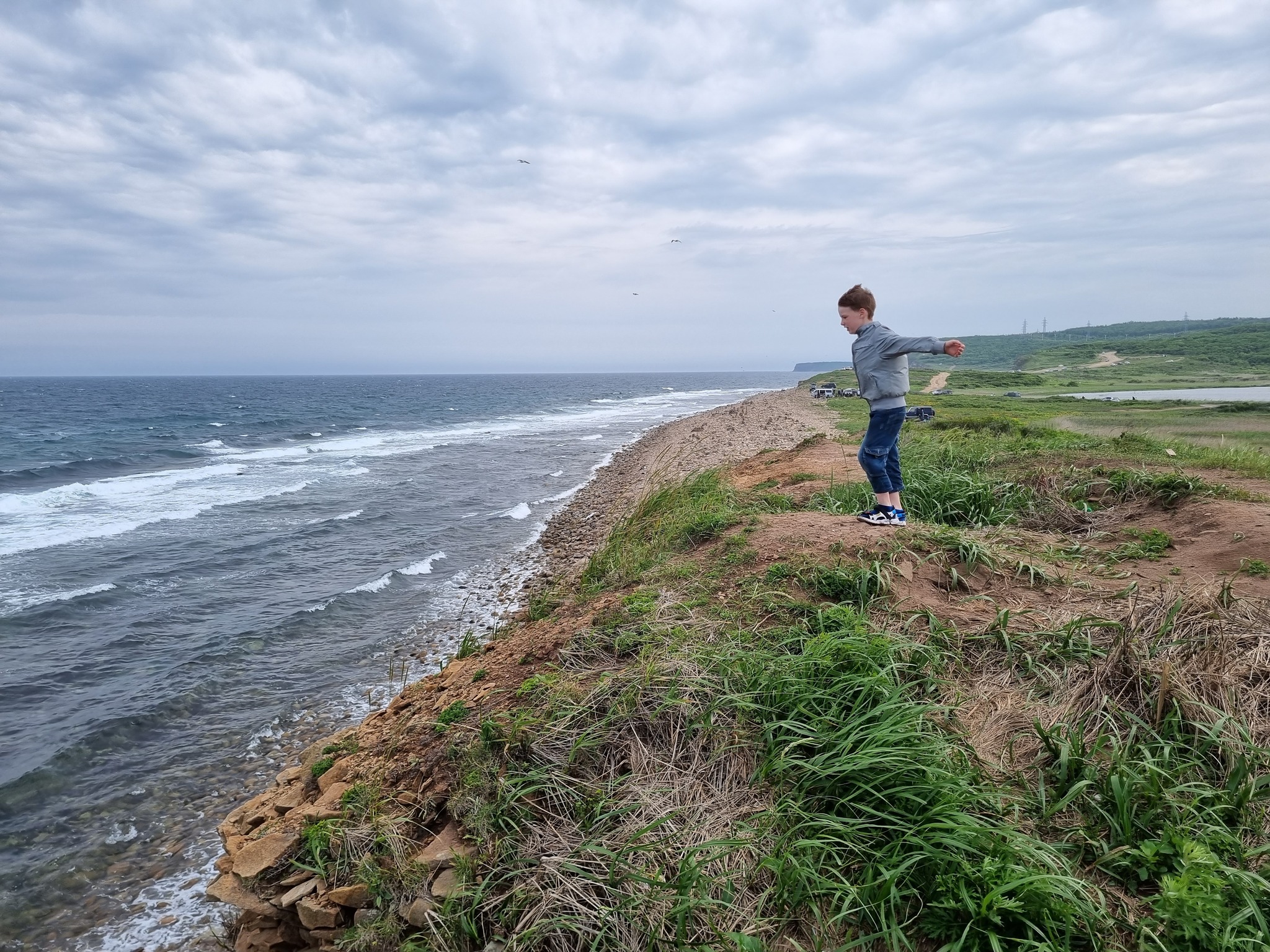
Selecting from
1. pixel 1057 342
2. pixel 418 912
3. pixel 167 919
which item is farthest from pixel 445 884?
pixel 1057 342

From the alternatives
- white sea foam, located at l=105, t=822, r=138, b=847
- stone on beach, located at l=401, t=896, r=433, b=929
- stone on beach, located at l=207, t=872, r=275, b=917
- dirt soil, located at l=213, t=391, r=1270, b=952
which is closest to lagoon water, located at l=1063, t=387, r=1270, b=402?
dirt soil, located at l=213, t=391, r=1270, b=952

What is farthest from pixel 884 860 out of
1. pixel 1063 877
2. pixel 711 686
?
pixel 711 686

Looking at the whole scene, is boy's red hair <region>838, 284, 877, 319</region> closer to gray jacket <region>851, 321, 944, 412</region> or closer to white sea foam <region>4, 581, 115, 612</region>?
gray jacket <region>851, 321, 944, 412</region>

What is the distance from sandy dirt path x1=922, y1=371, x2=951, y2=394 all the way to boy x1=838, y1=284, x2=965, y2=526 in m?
37.0

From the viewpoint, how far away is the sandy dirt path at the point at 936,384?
142 ft

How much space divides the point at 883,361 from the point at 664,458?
16.2 meters

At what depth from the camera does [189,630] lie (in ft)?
31.9

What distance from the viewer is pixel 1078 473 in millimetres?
7148

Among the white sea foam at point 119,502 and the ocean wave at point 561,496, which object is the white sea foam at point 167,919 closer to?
the white sea foam at point 119,502

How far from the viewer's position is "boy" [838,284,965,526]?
5.68 metres

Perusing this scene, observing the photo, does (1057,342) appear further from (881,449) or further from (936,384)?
(881,449)

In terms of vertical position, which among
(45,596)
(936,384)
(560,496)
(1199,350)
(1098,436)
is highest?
(1199,350)

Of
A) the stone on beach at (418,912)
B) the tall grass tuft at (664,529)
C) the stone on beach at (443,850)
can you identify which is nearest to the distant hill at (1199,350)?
the tall grass tuft at (664,529)

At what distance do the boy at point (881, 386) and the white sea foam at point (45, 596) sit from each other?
12576 mm
